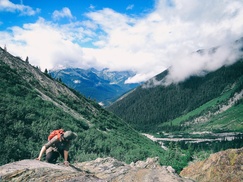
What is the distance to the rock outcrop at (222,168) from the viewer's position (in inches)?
818

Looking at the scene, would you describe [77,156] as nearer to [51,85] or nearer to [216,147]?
[51,85]

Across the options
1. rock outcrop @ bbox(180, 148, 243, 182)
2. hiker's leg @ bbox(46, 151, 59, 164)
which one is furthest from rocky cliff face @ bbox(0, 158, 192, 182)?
rock outcrop @ bbox(180, 148, 243, 182)

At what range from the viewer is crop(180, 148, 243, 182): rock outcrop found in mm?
20781

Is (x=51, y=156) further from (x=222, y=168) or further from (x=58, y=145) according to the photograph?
(x=222, y=168)

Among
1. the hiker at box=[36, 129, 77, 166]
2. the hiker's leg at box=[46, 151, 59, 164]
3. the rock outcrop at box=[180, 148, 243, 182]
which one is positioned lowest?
the rock outcrop at box=[180, 148, 243, 182]

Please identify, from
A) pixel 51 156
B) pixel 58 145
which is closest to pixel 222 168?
pixel 58 145

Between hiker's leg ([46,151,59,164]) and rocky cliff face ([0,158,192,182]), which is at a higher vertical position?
hiker's leg ([46,151,59,164])

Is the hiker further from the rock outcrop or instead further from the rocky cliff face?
the rock outcrop

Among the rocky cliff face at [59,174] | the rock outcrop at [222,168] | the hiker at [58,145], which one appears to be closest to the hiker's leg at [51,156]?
the hiker at [58,145]

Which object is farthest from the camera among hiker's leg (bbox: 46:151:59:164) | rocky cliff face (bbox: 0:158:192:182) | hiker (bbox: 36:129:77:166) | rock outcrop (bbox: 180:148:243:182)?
rock outcrop (bbox: 180:148:243:182)

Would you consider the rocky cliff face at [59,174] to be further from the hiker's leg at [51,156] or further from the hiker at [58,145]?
the hiker at [58,145]

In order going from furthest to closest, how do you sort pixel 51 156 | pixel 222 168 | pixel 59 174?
1. pixel 222 168
2. pixel 51 156
3. pixel 59 174

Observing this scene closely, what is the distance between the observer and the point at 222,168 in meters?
21.9

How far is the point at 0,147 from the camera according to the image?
26500mm
